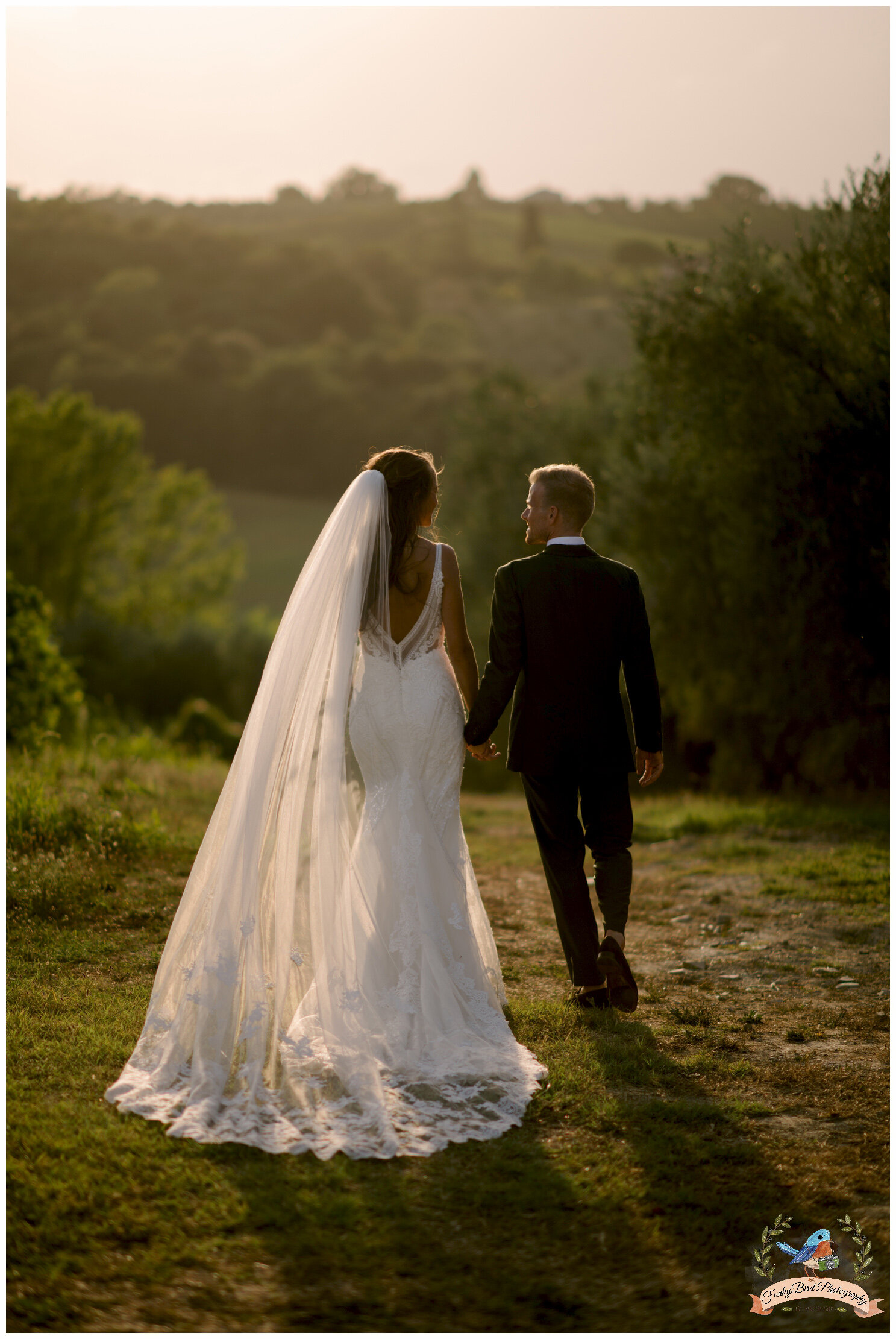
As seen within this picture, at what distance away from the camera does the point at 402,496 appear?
4.32 meters

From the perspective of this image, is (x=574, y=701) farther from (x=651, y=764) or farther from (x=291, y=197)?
(x=291, y=197)

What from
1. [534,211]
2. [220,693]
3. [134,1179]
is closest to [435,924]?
[134,1179]

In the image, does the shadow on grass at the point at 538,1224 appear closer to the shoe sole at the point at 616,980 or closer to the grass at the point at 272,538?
the shoe sole at the point at 616,980

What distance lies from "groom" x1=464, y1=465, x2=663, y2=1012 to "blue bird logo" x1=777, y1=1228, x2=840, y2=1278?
1550 millimetres

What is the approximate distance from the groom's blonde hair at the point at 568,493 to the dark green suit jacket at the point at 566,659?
0.46 feet

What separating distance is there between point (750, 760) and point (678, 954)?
A: 7698mm

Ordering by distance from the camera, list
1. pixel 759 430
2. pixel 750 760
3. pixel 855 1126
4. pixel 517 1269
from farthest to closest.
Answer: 1. pixel 750 760
2. pixel 759 430
3. pixel 855 1126
4. pixel 517 1269

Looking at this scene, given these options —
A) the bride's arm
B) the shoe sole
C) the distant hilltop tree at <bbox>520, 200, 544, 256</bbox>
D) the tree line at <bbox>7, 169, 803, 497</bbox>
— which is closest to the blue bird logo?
the shoe sole

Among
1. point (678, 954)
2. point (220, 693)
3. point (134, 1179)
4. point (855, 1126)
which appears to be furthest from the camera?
point (220, 693)

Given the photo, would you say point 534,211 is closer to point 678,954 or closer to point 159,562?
point 159,562

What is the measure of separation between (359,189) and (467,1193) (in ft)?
345

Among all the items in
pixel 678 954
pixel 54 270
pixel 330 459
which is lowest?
pixel 678 954

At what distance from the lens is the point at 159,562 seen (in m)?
34.9

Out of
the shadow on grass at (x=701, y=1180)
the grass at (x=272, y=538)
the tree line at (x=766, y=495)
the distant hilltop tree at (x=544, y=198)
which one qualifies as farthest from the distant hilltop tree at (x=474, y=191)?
the shadow on grass at (x=701, y=1180)
